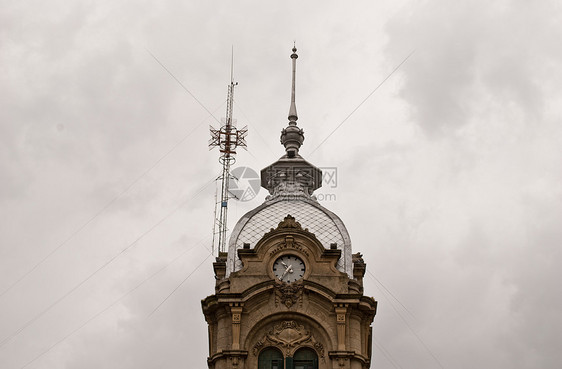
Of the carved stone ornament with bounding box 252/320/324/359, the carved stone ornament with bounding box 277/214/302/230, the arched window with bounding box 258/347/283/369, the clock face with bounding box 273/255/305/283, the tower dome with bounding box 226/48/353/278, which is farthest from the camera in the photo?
the tower dome with bounding box 226/48/353/278

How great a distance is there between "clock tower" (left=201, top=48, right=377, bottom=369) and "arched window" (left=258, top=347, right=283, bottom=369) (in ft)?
0.18

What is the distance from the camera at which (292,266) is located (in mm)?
70562

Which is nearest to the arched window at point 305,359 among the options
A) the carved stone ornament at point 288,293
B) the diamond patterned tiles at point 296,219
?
the carved stone ornament at point 288,293

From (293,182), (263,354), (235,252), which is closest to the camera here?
(263,354)

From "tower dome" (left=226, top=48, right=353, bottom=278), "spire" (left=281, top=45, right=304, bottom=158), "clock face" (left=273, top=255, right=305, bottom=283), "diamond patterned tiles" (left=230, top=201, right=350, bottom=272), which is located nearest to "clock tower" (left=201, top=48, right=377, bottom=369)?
"clock face" (left=273, top=255, right=305, bottom=283)

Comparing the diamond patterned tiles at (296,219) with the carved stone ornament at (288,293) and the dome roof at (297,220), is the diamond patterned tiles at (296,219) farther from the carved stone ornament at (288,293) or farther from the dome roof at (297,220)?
the carved stone ornament at (288,293)

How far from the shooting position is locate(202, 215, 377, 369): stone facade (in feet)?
224

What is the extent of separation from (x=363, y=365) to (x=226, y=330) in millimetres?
7718

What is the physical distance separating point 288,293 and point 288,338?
246 cm

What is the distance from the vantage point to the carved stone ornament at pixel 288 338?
68625mm

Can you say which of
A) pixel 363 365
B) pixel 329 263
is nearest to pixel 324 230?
pixel 329 263

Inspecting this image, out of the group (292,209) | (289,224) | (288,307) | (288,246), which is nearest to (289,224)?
(289,224)

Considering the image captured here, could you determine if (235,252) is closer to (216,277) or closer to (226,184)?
(216,277)

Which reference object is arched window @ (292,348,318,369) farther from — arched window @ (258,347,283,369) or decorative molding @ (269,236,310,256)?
decorative molding @ (269,236,310,256)
